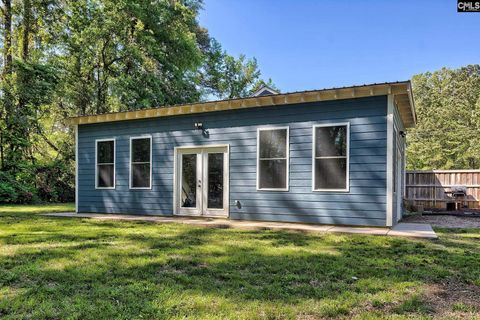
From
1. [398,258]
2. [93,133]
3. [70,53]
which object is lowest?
[398,258]

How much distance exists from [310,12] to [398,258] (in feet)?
38.8

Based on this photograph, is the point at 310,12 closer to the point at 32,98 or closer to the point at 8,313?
the point at 32,98

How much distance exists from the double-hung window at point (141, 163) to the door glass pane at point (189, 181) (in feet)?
3.46

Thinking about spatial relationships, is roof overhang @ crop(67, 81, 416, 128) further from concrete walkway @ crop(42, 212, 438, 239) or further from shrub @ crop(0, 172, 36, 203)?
shrub @ crop(0, 172, 36, 203)

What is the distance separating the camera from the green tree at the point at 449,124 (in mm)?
22719

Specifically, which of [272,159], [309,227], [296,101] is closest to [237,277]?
[309,227]

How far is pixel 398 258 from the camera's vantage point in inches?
172

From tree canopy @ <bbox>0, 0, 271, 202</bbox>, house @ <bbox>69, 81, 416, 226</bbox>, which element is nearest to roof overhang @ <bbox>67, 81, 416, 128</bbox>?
house @ <bbox>69, 81, 416, 226</bbox>

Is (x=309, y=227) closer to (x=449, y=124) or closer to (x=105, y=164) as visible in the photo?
(x=105, y=164)

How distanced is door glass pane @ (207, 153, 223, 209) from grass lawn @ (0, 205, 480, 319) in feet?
8.44

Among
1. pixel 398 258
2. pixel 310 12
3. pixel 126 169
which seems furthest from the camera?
pixel 310 12

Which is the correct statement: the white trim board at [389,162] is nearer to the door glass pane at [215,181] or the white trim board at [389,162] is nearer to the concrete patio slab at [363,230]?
the concrete patio slab at [363,230]

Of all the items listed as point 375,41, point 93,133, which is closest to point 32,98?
point 93,133

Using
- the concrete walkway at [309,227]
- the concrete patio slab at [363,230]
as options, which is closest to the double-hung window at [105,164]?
the concrete walkway at [309,227]
